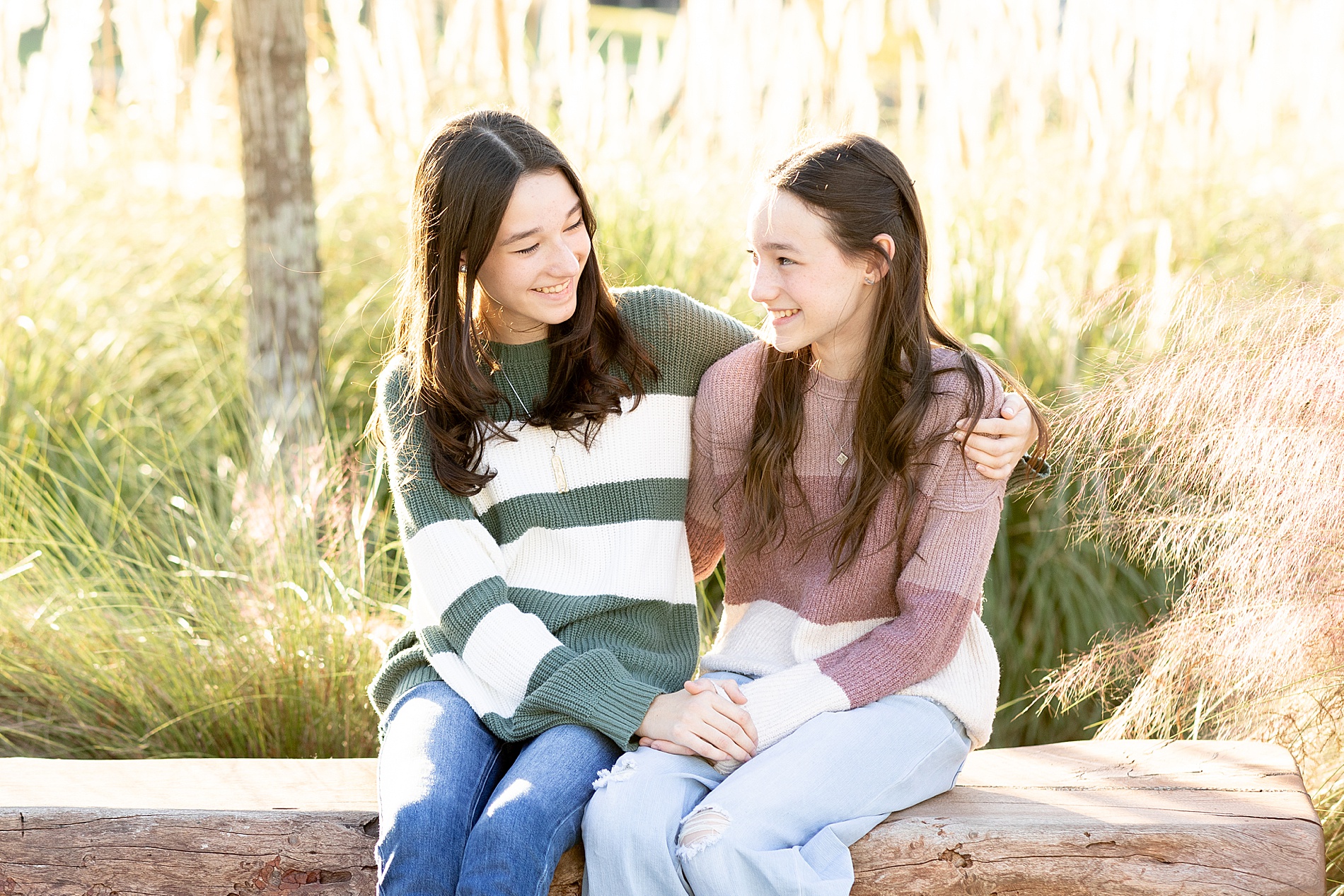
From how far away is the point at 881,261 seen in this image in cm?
183

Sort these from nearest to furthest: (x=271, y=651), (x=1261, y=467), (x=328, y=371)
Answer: (x=1261, y=467)
(x=271, y=651)
(x=328, y=371)

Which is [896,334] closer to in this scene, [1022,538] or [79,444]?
[1022,538]

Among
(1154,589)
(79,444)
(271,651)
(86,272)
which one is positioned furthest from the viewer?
(86,272)

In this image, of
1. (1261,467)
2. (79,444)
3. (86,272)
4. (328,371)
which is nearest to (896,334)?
(1261,467)

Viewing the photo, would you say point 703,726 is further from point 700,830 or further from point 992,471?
point 992,471

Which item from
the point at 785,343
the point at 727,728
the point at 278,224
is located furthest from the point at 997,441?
the point at 278,224

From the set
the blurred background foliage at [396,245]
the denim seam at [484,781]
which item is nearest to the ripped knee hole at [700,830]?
the denim seam at [484,781]

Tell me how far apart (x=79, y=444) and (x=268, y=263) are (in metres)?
0.70

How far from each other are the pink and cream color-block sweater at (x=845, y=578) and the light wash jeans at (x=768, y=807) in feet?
0.19

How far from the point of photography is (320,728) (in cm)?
237

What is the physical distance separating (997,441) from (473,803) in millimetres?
860

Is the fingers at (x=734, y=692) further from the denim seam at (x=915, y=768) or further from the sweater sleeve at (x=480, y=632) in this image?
the denim seam at (x=915, y=768)

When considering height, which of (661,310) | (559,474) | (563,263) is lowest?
(559,474)

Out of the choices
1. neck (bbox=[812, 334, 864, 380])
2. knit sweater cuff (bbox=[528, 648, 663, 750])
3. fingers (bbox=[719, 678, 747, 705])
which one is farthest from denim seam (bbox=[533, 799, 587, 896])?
neck (bbox=[812, 334, 864, 380])
